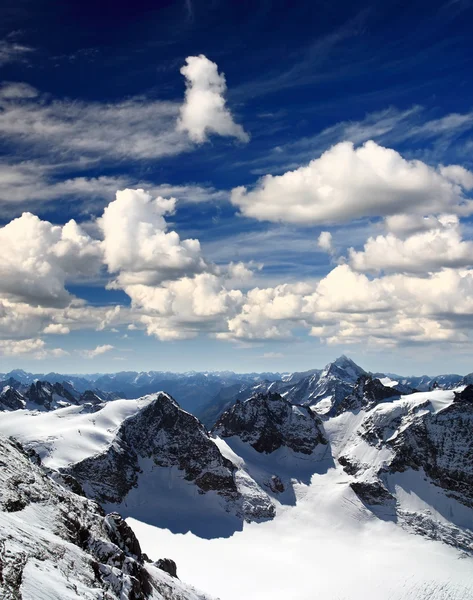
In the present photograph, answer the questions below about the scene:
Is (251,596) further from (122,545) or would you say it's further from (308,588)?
(122,545)

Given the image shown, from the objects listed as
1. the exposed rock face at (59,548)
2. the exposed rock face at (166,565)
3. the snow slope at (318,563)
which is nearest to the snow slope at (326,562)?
the snow slope at (318,563)

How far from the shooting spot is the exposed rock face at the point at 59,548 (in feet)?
119

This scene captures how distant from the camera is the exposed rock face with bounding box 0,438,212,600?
3633cm

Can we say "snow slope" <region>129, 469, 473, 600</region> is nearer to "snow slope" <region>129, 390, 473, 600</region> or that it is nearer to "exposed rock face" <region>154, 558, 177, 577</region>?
"snow slope" <region>129, 390, 473, 600</region>

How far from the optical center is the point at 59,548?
1804 inches

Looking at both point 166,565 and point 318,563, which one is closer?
point 166,565

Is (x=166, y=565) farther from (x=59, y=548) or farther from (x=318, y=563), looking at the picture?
(x=318, y=563)

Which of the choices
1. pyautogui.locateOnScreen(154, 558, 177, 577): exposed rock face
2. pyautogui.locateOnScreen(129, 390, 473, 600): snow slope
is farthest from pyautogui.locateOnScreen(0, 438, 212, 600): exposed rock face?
pyautogui.locateOnScreen(129, 390, 473, 600): snow slope

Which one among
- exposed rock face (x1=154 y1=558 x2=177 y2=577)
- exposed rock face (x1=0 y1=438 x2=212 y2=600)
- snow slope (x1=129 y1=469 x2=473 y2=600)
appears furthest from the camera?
→ snow slope (x1=129 y1=469 x2=473 y2=600)

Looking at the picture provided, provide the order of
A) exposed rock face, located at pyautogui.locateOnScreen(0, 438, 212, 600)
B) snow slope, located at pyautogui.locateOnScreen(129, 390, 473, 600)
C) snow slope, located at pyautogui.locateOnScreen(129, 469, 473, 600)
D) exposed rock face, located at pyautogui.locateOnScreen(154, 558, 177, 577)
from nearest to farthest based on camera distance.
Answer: exposed rock face, located at pyautogui.locateOnScreen(0, 438, 212, 600)
exposed rock face, located at pyautogui.locateOnScreen(154, 558, 177, 577)
snow slope, located at pyautogui.locateOnScreen(129, 469, 473, 600)
snow slope, located at pyautogui.locateOnScreen(129, 390, 473, 600)

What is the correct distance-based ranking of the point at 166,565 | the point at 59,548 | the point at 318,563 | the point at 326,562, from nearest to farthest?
the point at 59,548 < the point at 166,565 < the point at 318,563 < the point at 326,562

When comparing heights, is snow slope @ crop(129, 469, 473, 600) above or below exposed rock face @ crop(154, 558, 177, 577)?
below

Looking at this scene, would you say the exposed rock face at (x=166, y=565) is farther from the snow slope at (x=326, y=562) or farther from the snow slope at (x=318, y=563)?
the snow slope at (x=318, y=563)

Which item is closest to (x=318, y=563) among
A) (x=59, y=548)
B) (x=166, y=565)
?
(x=166, y=565)
